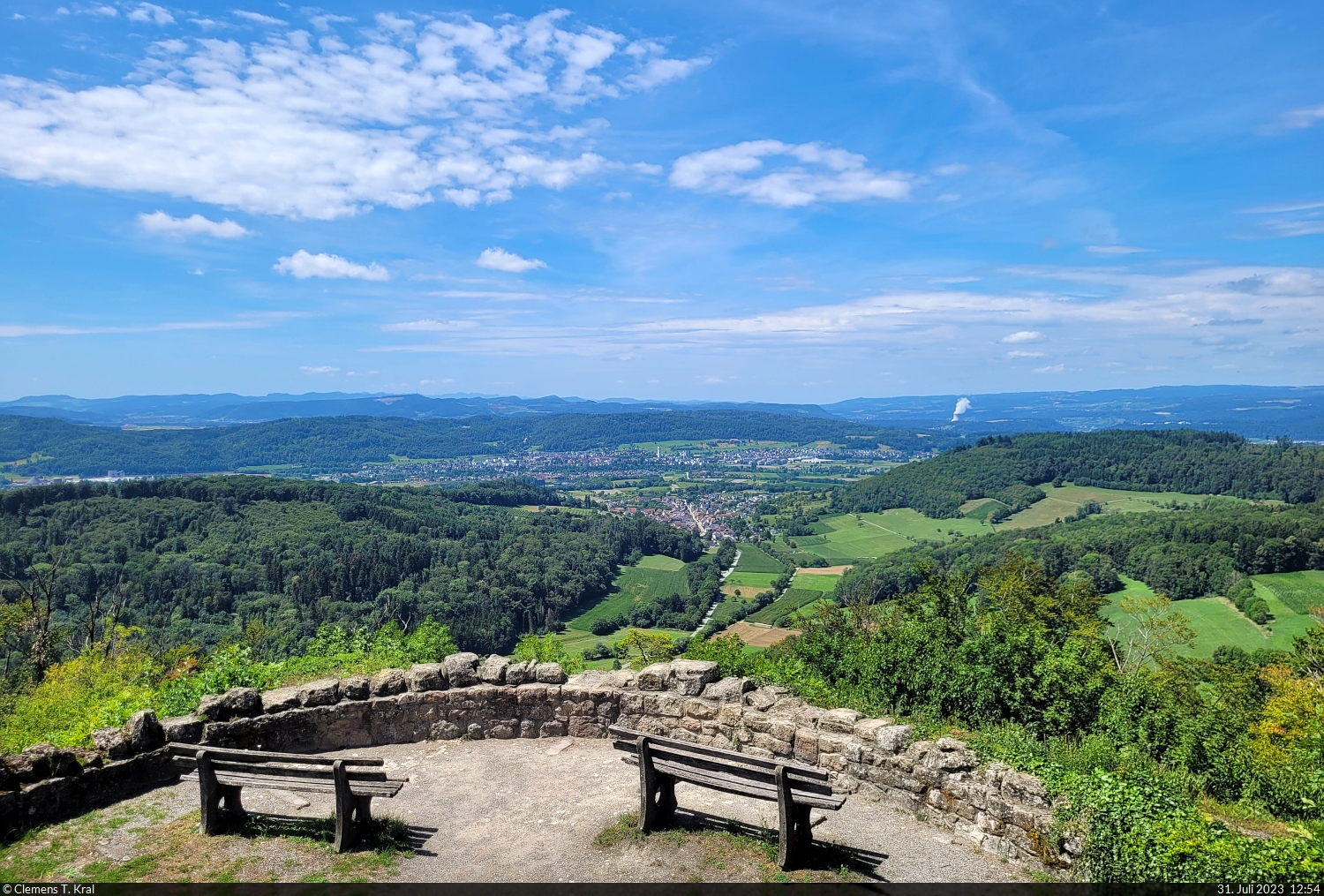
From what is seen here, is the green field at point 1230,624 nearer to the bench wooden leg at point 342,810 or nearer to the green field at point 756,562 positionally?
the bench wooden leg at point 342,810

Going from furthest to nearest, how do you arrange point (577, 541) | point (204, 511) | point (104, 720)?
point (577, 541)
point (204, 511)
point (104, 720)

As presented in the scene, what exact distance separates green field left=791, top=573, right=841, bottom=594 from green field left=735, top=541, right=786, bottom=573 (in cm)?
848

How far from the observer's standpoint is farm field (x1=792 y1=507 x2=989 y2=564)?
4560 inches

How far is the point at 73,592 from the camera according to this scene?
244 feet

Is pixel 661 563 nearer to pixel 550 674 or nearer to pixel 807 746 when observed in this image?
pixel 550 674

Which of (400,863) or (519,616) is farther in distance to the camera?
(519,616)

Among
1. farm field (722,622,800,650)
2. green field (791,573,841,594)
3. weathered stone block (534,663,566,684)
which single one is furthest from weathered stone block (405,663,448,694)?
green field (791,573,841,594)

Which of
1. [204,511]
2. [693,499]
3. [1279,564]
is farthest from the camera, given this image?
[693,499]

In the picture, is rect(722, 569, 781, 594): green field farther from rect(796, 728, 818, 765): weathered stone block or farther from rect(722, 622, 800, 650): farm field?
rect(796, 728, 818, 765): weathered stone block

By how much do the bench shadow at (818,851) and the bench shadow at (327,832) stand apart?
2974 mm

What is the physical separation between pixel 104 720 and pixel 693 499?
7323 inches

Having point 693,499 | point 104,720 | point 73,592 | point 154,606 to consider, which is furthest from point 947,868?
point 693,499

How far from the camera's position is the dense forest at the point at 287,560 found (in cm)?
7450

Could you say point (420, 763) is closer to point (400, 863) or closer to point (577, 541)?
point (400, 863)
